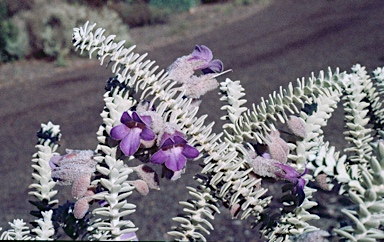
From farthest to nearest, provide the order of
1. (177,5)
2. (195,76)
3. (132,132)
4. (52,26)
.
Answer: (177,5)
(52,26)
(195,76)
(132,132)

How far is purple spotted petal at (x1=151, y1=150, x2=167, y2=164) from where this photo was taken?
2.73 ft

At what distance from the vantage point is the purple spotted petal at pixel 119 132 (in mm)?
789

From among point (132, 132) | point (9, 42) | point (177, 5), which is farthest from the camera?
point (177, 5)

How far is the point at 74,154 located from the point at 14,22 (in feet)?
40.4

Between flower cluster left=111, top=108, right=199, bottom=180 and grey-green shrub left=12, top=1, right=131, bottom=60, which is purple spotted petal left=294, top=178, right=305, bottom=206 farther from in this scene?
grey-green shrub left=12, top=1, right=131, bottom=60

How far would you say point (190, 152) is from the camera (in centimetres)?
83

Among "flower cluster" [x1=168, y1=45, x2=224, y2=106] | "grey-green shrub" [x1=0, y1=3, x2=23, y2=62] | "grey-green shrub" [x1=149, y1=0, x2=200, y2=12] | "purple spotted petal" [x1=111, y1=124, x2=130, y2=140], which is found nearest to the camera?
"purple spotted petal" [x1=111, y1=124, x2=130, y2=140]

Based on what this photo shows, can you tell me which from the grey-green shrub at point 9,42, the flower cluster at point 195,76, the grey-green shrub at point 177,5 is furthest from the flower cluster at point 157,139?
the grey-green shrub at point 177,5

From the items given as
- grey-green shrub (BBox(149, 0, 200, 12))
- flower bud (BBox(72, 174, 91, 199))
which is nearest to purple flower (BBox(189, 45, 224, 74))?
flower bud (BBox(72, 174, 91, 199))

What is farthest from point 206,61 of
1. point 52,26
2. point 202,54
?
point 52,26

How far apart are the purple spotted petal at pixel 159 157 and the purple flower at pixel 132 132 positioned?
3 cm

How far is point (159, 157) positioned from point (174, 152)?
1.0 inches

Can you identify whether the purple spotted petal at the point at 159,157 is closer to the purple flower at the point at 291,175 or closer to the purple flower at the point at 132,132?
the purple flower at the point at 132,132

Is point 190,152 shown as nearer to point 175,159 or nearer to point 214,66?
point 175,159
